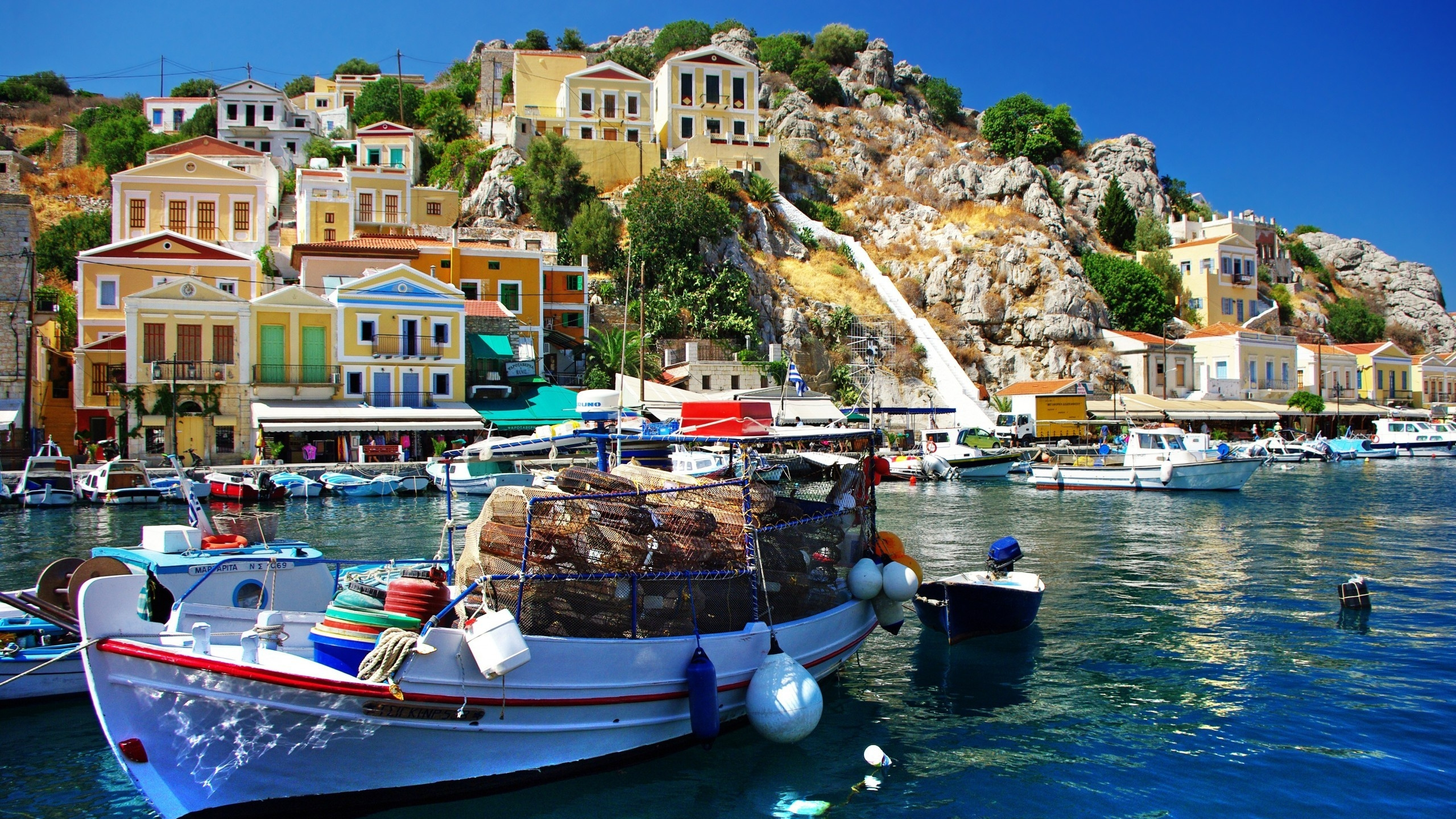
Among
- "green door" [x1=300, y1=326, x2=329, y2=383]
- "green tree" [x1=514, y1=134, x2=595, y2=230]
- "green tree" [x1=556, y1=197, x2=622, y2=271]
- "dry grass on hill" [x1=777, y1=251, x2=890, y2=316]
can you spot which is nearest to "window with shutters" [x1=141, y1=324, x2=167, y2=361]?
"green door" [x1=300, y1=326, x2=329, y2=383]

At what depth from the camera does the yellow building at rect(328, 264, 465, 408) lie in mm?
39625

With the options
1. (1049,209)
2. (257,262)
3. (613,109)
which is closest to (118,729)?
(257,262)

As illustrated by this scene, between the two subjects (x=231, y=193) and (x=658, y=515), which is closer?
(x=658, y=515)

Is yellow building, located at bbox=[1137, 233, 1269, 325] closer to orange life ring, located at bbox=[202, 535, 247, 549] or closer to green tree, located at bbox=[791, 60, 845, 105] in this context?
green tree, located at bbox=[791, 60, 845, 105]

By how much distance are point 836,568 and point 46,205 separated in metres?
67.9

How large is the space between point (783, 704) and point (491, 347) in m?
36.6

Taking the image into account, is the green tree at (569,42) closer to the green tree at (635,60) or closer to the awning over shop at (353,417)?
the green tree at (635,60)

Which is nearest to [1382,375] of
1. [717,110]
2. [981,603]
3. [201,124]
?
[717,110]

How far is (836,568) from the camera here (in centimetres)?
1078

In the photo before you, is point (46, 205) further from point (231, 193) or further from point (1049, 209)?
point (1049, 209)

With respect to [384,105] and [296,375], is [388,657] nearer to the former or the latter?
[296,375]

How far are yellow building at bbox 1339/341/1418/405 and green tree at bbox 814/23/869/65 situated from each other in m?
48.1

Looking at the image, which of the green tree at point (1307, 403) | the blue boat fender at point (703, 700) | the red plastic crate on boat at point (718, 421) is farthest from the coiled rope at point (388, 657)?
the green tree at point (1307, 403)

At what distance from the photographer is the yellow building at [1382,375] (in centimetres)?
6906
